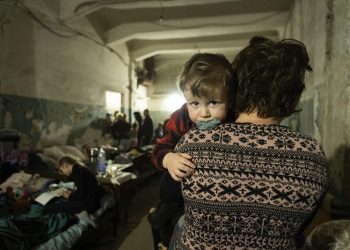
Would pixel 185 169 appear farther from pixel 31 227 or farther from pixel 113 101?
pixel 113 101

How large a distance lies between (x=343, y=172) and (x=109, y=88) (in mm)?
6003

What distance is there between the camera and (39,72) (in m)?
4.68

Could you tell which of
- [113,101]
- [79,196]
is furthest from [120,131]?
[79,196]

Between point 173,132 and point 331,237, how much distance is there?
2.82 ft

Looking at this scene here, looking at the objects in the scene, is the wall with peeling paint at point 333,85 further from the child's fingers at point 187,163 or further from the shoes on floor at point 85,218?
the shoes on floor at point 85,218

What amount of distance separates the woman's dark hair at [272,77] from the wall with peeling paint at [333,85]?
1.32 m

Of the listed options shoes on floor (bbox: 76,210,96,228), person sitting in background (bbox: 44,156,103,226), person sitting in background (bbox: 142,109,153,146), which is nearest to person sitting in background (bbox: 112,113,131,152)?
person sitting in background (bbox: 142,109,153,146)

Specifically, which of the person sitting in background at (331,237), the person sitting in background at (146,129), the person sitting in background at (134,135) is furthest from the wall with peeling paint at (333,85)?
the person sitting in background at (146,129)

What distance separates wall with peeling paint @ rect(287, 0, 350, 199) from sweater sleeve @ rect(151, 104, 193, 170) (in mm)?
1332

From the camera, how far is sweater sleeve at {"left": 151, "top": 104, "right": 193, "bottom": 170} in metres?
1.07

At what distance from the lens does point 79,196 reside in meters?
3.04

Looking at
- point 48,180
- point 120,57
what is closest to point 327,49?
point 48,180

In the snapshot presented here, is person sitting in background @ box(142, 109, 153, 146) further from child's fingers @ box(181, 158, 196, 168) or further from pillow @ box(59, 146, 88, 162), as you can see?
child's fingers @ box(181, 158, 196, 168)

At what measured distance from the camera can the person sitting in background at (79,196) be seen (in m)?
2.90
